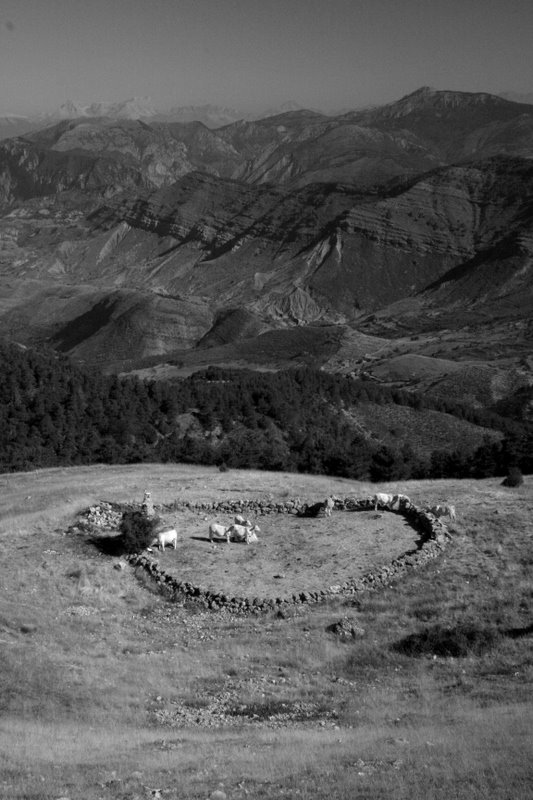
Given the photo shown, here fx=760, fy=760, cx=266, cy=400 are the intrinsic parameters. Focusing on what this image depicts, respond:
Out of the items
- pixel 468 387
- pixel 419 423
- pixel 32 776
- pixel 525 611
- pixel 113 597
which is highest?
pixel 32 776

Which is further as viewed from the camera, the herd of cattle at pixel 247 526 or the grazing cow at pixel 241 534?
the grazing cow at pixel 241 534

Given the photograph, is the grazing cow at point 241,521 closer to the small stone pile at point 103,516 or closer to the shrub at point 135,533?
the shrub at point 135,533

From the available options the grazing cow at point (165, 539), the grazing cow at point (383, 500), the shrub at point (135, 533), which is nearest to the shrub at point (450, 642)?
the grazing cow at point (165, 539)

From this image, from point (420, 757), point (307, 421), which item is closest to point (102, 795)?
point (420, 757)

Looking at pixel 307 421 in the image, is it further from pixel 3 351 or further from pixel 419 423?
pixel 3 351

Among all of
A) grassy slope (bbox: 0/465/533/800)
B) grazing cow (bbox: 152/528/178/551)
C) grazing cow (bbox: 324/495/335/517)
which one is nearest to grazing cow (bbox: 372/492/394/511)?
grazing cow (bbox: 324/495/335/517)
